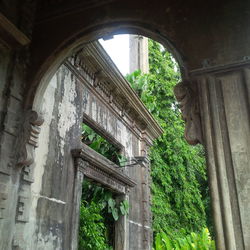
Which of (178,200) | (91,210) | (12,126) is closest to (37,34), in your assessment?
(12,126)

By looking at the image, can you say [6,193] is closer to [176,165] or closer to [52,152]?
[52,152]

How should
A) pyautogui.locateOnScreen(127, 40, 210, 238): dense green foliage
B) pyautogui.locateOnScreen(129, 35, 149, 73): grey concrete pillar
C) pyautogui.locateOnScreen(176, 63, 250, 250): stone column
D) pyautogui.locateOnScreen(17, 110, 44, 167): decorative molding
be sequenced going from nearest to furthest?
1. pyautogui.locateOnScreen(176, 63, 250, 250): stone column
2. pyautogui.locateOnScreen(17, 110, 44, 167): decorative molding
3. pyautogui.locateOnScreen(127, 40, 210, 238): dense green foliage
4. pyautogui.locateOnScreen(129, 35, 149, 73): grey concrete pillar

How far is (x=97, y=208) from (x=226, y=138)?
5.24 meters

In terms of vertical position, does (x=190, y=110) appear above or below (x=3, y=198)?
above

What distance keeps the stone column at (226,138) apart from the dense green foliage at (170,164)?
23.1 ft

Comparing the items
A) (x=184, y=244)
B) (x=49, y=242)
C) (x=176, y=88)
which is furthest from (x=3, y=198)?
(x=184, y=244)

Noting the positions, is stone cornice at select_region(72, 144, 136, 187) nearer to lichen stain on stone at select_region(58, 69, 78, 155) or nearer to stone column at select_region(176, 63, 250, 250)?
lichen stain on stone at select_region(58, 69, 78, 155)

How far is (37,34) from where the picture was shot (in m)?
4.50

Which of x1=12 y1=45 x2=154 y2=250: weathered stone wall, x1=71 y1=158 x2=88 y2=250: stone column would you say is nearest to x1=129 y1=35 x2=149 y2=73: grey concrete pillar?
x1=12 y1=45 x2=154 y2=250: weathered stone wall

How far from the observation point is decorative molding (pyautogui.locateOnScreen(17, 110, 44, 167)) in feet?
12.6

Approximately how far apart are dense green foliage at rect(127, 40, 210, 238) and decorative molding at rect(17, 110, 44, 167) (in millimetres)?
6448

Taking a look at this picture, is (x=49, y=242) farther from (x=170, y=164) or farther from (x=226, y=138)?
(x=170, y=164)

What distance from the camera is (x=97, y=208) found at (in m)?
7.60

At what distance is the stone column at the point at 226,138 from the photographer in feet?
8.71
